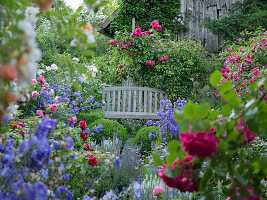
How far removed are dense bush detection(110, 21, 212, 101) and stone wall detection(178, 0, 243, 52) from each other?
50.7 inches

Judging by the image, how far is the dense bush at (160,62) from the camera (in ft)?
22.8

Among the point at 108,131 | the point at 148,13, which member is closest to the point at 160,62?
the point at 148,13

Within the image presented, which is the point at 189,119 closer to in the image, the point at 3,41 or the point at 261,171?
the point at 261,171

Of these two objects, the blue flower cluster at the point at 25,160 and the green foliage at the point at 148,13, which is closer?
the blue flower cluster at the point at 25,160

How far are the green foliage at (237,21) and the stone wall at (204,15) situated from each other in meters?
0.19

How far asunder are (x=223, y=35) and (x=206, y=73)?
5.86ft

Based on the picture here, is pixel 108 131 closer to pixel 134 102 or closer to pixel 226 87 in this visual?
pixel 134 102

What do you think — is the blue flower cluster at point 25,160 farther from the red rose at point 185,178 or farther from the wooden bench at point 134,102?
the wooden bench at point 134,102

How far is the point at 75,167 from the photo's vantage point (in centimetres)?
213

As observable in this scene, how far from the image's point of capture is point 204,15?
8.60 meters

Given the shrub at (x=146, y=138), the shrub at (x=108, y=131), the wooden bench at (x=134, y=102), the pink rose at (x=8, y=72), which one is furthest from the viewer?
the wooden bench at (x=134, y=102)

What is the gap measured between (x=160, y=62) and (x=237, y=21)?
3048 mm

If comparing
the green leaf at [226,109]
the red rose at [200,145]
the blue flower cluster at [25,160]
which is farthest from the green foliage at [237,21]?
the red rose at [200,145]

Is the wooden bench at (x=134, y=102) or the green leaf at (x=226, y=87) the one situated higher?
the wooden bench at (x=134, y=102)
